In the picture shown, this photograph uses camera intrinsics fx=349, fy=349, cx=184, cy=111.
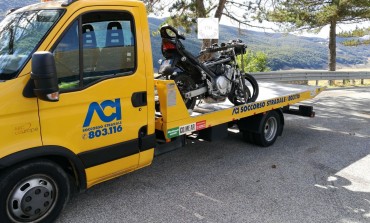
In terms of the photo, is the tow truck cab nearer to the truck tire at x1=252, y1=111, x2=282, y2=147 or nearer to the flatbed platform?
the flatbed platform

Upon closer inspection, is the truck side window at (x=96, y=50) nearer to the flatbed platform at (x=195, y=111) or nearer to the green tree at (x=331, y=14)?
the flatbed platform at (x=195, y=111)

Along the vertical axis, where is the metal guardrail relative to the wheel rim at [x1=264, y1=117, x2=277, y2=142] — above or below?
above

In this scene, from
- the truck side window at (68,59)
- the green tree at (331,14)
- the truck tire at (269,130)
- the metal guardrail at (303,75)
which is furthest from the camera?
the green tree at (331,14)

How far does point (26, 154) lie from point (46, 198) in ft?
1.82

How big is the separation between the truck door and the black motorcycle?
132cm

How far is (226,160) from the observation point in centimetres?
574

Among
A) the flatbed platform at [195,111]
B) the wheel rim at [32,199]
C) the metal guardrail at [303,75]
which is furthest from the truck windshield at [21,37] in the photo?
the metal guardrail at [303,75]

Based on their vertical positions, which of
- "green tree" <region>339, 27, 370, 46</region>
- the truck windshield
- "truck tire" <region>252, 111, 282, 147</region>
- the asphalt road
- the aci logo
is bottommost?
the asphalt road

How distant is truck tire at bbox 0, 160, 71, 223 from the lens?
3141mm

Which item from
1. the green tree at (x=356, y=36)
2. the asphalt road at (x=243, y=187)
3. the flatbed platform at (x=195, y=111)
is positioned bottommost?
the asphalt road at (x=243, y=187)

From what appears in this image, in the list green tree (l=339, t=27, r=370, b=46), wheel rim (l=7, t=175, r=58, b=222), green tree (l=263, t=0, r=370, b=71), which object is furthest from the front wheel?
green tree (l=339, t=27, r=370, b=46)

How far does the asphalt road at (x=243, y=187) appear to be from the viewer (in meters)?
3.88

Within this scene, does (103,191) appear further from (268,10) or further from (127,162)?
(268,10)

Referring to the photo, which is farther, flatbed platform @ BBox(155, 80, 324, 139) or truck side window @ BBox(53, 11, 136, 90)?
flatbed platform @ BBox(155, 80, 324, 139)
